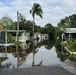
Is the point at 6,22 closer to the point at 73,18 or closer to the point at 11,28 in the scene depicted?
the point at 11,28

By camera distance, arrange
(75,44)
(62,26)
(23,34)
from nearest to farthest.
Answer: (75,44)
(62,26)
(23,34)

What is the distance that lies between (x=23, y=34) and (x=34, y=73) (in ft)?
170

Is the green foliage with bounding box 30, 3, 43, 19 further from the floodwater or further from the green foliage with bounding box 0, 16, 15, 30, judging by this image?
the floodwater

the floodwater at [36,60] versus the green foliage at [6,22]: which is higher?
the green foliage at [6,22]

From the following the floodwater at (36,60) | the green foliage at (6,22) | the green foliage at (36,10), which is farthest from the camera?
the green foliage at (36,10)

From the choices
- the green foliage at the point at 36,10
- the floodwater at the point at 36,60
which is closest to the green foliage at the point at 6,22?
the green foliage at the point at 36,10

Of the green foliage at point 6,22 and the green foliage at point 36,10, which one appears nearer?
the green foliage at point 6,22

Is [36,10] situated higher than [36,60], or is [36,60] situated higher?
[36,10]

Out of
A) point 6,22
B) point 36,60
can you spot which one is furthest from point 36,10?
point 36,60

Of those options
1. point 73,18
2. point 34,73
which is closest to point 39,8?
point 73,18

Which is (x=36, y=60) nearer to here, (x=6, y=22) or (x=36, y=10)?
(x=6, y=22)

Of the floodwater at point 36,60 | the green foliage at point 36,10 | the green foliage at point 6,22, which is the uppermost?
the green foliage at point 36,10

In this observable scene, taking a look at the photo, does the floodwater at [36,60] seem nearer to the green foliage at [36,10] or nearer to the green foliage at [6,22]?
the green foliage at [6,22]

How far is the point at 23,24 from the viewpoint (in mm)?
66688
